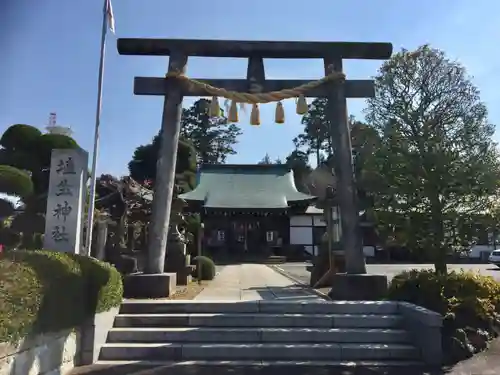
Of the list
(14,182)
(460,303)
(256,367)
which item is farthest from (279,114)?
(14,182)

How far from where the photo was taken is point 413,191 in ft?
23.3

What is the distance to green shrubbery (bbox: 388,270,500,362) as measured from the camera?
588 cm

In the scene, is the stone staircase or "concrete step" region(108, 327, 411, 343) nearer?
the stone staircase

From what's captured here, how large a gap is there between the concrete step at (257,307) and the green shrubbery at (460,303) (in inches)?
23.9

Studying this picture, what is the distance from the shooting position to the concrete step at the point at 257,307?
21.8 ft

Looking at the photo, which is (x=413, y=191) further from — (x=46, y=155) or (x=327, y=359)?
(x=46, y=155)

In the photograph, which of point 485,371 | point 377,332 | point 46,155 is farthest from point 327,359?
point 46,155

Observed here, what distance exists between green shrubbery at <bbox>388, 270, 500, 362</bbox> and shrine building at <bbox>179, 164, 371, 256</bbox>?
53.3 feet

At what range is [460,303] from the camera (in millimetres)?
6285

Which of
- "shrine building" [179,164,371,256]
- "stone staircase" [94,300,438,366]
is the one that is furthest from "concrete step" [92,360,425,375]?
"shrine building" [179,164,371,256]

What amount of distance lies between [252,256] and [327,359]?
74.8ft

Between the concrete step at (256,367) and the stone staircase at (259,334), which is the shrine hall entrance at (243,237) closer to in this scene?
the stone staircase at (259,334)

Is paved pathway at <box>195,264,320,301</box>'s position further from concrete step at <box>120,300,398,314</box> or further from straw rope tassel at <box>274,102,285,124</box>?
straw rope tassel at <box>274,102,285,124</box>

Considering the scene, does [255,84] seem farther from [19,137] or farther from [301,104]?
[19,137]
